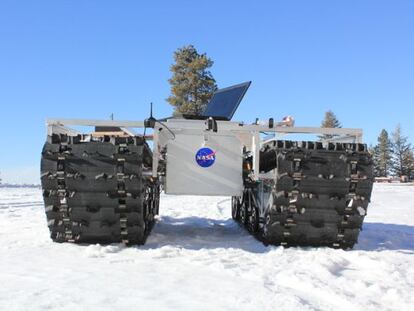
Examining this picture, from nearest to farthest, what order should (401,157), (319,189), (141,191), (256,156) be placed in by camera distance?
1. (141,191)
2. (319,189)
3. (256,156)
4. (401,157)

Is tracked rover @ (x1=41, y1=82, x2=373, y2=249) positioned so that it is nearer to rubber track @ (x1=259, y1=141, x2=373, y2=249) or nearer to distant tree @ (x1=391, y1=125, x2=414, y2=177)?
rubber track @ (x1=259, y1=141, x2=373, y2=249)

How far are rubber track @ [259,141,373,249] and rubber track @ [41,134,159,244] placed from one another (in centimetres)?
167

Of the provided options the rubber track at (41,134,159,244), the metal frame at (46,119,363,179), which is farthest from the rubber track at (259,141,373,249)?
the rubber track at (41,134,159,244)

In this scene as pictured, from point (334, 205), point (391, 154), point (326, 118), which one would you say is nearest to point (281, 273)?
point (334, 205)

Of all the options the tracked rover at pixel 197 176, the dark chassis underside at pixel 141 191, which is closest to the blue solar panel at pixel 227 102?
the tracked rover at pixel 197 176

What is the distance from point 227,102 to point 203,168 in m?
2.05

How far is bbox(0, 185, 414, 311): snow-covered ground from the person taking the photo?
141 inches

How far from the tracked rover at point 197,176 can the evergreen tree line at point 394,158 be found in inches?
2805

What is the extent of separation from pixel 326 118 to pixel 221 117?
216 feet

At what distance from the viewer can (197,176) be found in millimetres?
6797

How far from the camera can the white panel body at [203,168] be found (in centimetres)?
675

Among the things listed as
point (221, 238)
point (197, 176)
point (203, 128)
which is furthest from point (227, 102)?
point (221, 238)

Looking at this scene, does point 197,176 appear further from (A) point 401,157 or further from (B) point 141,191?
(A) point 401,157

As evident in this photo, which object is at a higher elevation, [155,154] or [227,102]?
[227,102]
